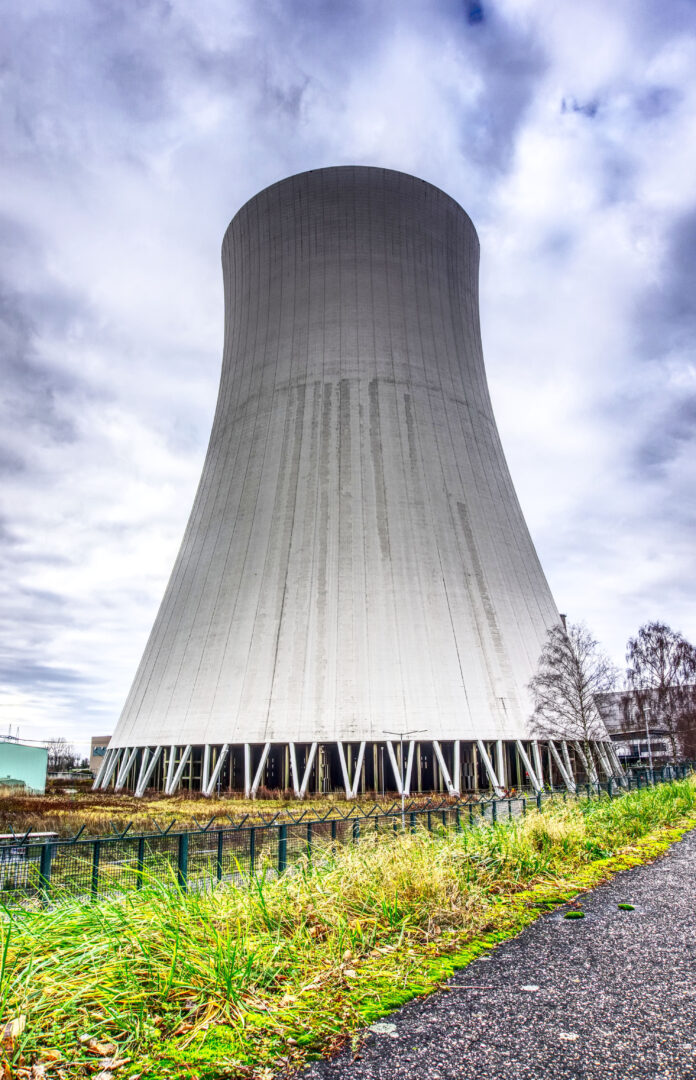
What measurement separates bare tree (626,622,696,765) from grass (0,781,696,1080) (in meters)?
36.5

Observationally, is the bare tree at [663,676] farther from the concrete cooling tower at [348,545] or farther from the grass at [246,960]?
the grass at [246,960]

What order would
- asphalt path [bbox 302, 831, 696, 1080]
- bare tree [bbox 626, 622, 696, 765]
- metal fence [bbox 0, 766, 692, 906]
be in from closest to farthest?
asphalt path [bbox 302, 831, 696, 1080], metal fence [bbox 0, 766, 692, 906], bare tree [bbox 626, 622, 696, 765]

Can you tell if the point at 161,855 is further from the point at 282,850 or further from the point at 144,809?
the point at 144,809

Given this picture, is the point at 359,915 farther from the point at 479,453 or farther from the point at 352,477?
the point at 479,453

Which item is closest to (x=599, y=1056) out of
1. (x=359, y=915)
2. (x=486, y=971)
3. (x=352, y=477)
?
(x=486, y=971)

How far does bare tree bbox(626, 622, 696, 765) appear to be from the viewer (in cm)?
3862

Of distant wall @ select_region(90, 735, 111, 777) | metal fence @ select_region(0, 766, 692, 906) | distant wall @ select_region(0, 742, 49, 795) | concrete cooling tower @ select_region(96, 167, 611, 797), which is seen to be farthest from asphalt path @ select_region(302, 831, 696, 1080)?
distant wall @ select_region(90, 735, 111, 777)

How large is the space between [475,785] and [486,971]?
18.6 metres

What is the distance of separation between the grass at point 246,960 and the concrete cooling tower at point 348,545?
14.6 m

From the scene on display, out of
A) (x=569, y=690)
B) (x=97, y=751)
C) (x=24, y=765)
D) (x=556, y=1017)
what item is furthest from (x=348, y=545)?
(x=97, y=751)

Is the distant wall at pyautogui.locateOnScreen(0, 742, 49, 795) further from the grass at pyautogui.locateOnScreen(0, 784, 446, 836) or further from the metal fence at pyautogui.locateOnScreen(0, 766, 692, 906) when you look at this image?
the metal fence at pyautogui.locateOnScreen(0, 766, 692, 906)

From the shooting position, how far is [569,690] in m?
23.5

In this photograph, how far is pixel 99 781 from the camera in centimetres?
2616

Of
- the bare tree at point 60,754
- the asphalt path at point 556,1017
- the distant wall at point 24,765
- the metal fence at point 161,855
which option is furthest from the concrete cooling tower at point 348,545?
the bare tree at point 60,754
